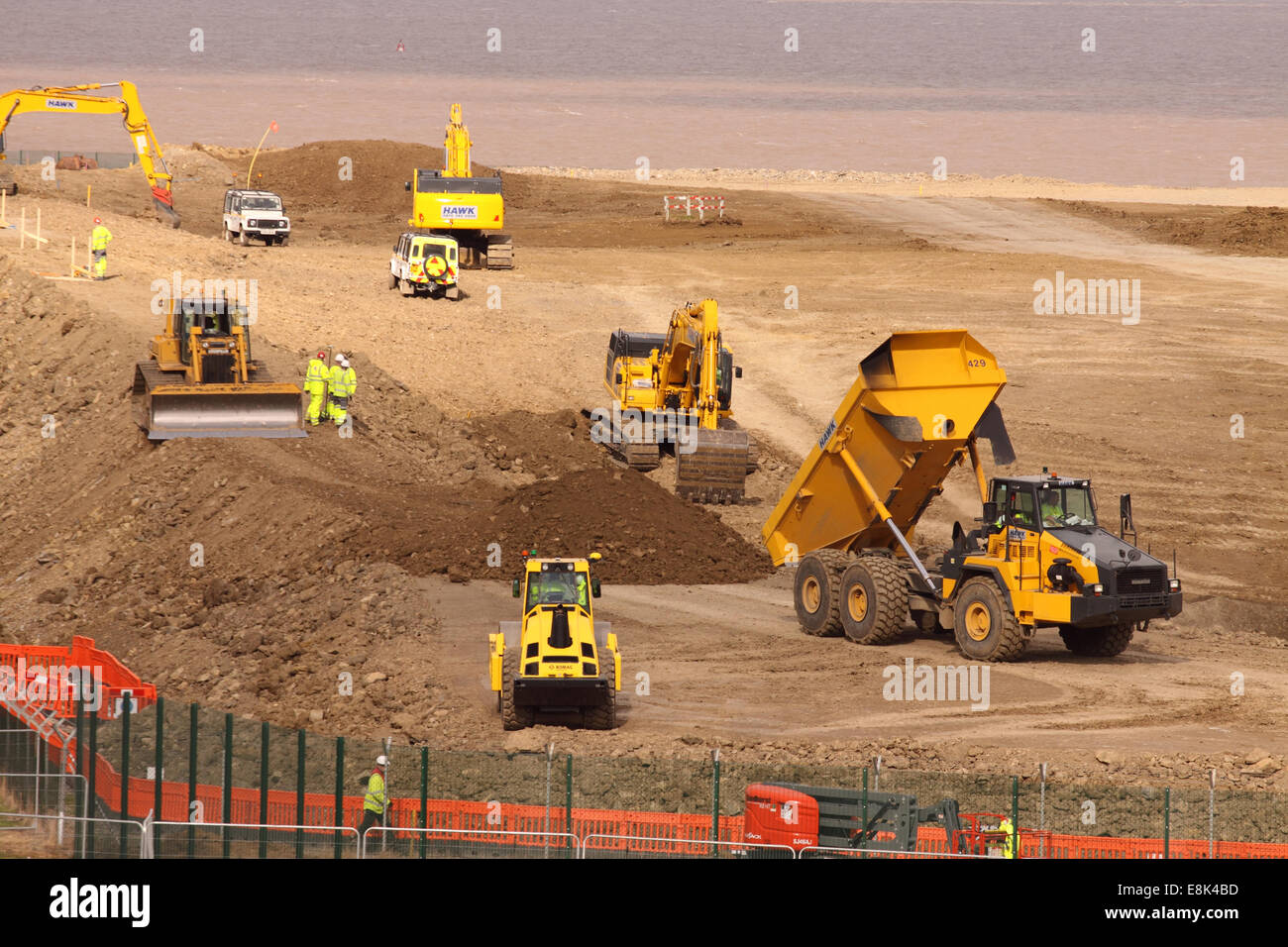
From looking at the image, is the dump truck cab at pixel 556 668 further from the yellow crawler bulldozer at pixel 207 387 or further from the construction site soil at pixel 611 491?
the yellow crawler bulldozer at pixel 207 387

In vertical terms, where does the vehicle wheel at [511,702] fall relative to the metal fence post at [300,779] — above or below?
above

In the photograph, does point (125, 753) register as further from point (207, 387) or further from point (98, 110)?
point (98, 110)

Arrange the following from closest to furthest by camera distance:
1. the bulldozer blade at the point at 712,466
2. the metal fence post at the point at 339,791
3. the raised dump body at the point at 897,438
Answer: the metal fence post at the point at 339,791
the raised dump body at the point at 897,438
the bulldozer blade at the point at 712,466

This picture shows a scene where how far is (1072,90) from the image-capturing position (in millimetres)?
139750

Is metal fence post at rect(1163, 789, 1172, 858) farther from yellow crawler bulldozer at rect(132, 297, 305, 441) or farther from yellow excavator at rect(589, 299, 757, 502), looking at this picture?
yellow crawler bulldozer at rect(132, 297, 305, 441)

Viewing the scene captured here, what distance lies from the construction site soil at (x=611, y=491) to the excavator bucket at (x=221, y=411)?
0.43 m

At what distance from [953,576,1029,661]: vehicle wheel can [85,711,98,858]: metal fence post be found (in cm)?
1108

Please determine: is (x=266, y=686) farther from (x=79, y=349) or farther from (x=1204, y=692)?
(x=79, y=349)

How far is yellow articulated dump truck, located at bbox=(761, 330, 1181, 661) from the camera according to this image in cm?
2055

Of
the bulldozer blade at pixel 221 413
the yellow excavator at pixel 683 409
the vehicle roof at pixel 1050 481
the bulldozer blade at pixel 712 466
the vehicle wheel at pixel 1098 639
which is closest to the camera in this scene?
the vehicle roof at pixel 1050 481

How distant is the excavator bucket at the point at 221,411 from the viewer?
98.8 ft

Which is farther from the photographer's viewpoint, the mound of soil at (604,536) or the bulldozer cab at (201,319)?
the bulldozer cab at (201,319)

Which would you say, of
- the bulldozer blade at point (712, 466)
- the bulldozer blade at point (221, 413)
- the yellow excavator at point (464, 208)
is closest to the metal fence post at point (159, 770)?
the bulldozer blade at point (221, 413)

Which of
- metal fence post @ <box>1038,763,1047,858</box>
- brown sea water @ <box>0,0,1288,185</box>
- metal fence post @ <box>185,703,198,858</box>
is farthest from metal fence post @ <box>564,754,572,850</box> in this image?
brown sea water @ <box>0,0,1288,185</box>
